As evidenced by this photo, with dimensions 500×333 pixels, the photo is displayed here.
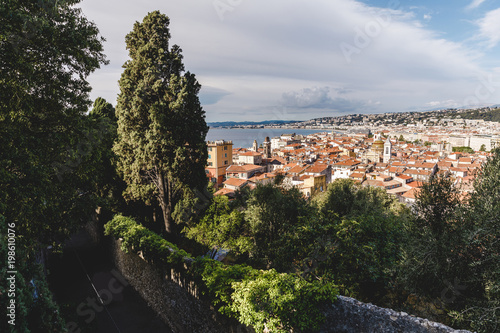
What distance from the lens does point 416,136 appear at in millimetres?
177125

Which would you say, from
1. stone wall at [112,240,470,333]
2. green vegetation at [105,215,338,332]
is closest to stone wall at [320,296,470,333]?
stone wall at [112,240,470,333]

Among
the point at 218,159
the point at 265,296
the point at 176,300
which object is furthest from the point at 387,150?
the point at 265,296

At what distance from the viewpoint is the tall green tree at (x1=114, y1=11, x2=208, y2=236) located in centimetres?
1129

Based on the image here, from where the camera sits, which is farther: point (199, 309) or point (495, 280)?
point (199, 309)

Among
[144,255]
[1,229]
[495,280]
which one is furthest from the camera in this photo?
[144,255]

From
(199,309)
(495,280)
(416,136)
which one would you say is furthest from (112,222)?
(416,136)

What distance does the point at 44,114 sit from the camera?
6.71 meters

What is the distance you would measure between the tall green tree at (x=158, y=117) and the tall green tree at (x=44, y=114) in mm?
3516

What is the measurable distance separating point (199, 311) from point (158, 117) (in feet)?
24.6

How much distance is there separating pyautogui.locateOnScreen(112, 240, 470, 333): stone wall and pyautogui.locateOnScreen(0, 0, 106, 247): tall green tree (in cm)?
346

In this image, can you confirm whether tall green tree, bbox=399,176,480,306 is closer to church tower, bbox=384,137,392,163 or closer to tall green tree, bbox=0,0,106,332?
tall green tree, bbox=0,0,106,332

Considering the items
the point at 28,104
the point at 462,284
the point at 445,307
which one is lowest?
the point at 445,307

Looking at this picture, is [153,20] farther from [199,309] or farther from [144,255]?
[199,309]

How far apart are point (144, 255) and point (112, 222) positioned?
149 inches
